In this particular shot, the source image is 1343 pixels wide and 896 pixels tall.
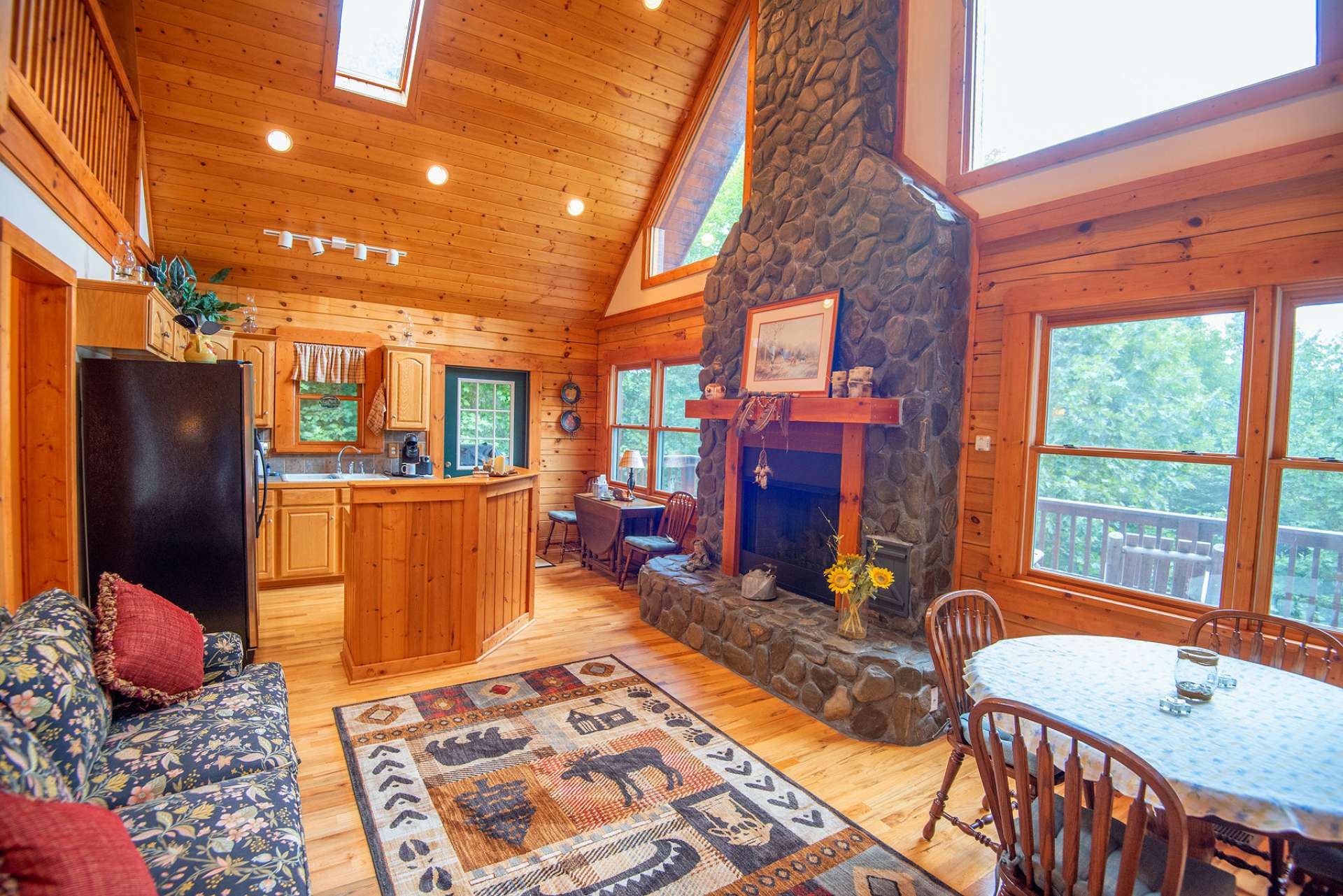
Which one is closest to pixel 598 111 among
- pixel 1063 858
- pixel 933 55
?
pixel 933 55

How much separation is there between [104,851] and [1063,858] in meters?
1.80

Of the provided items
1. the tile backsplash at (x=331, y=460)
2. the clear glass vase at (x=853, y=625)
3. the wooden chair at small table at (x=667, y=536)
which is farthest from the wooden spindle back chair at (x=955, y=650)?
the tile backsplash at (x=331, y=460)

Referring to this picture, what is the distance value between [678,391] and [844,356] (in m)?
2.39

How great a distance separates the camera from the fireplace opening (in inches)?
151

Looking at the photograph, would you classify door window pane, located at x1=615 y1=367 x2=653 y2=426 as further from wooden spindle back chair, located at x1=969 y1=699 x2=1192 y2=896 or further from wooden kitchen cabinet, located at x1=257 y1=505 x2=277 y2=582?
wooden spindle back chair, located at x1=969 y1=699 x2=1192 y2=896

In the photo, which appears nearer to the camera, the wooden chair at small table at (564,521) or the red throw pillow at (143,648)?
the red throw pillow at (143,648)

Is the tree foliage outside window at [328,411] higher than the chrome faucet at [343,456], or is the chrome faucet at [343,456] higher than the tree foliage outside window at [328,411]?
the tree foliage outside window at [328,411]

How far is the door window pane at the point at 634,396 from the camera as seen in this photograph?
6371 millimetres

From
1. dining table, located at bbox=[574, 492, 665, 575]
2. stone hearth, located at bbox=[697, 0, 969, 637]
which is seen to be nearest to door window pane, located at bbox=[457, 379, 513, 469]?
dining table, located at bbox=[574, 492, 665, 575]

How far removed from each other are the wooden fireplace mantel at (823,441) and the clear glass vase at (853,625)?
364 millimetres

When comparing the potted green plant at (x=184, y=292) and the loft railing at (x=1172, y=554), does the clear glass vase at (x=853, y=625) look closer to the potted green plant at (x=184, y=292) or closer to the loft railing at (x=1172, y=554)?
the loft railing at (x=1172, y=554)

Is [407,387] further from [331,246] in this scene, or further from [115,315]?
[115,315]

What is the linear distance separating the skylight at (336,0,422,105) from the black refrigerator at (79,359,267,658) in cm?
254

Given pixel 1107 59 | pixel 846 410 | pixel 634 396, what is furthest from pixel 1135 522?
pixel 634 396
